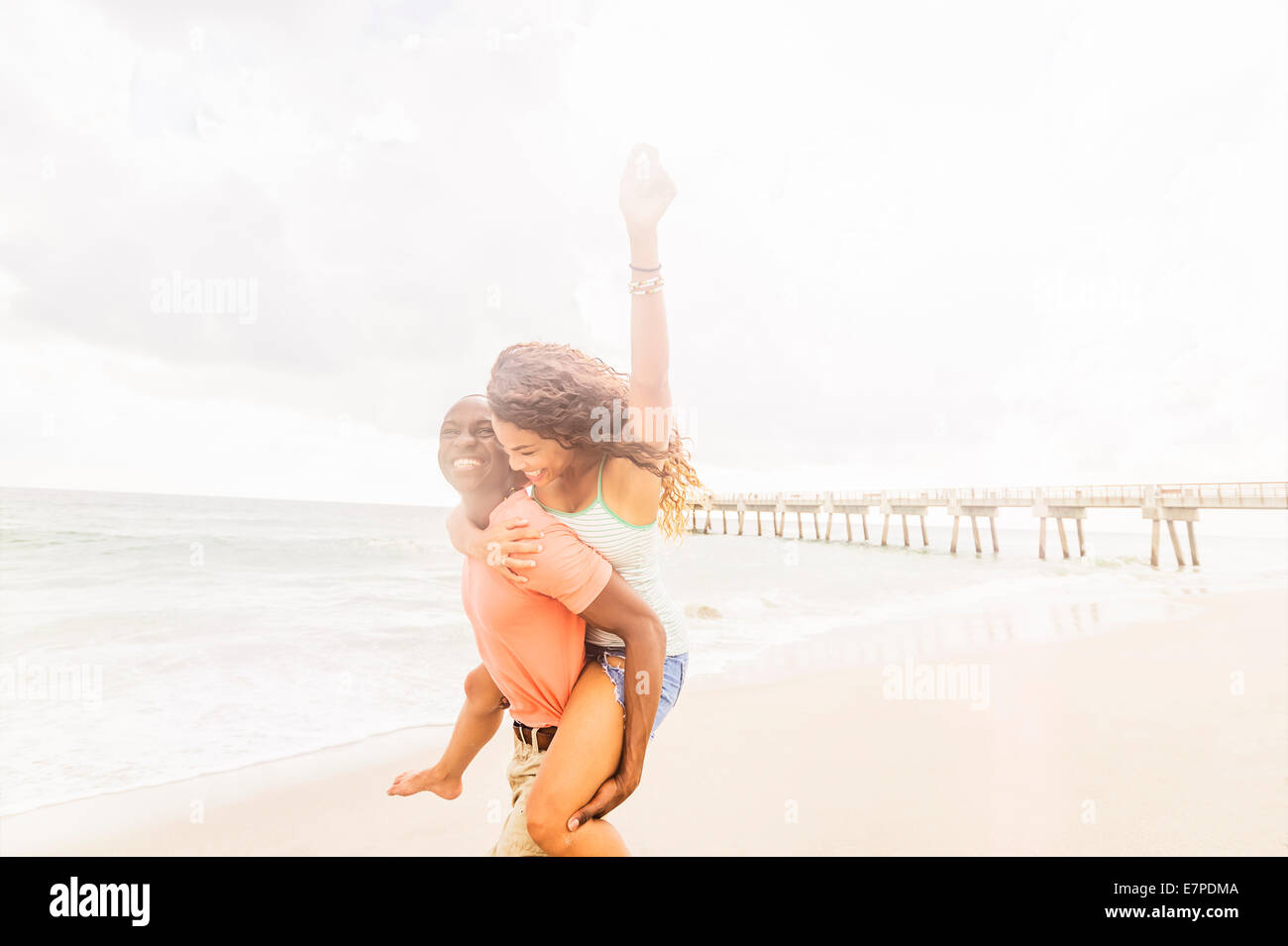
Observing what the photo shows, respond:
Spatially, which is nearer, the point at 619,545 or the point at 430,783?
the point at 619,545

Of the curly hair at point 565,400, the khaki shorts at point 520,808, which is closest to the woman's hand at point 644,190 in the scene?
the curly hair at point 565,400

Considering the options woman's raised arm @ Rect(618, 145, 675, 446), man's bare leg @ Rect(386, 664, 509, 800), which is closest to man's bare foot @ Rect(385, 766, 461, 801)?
man's bare leg @ Rect(386, 664, 509, 800)

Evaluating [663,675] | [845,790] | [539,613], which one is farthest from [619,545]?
[845,790]

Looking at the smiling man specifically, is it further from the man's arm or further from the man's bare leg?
the man's bare leg

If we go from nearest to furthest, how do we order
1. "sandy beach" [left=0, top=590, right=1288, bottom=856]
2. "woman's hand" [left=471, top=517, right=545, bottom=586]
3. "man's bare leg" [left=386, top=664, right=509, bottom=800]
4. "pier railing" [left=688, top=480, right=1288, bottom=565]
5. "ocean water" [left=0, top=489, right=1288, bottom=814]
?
"woman's hand" [left=471, top=517, right=545, bottom=586] → "man's bare leg" [left=386, top=664, right=509, bottom=800] → "sandy beach" [left=0, top=590, right=1288, bottom=856] → "ocean water" [left=0, top=489, right=1288, bottom=814] → "pier railing" [left=688, top=480, right=1288, bottom=565]

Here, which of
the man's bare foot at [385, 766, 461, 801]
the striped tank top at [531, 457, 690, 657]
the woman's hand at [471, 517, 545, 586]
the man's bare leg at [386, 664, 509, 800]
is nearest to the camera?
the woman's hand at [471, 517, 545, 586]

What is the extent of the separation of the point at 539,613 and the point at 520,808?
53cm

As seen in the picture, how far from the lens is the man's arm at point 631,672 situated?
1405mm

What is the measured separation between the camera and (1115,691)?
6.88m

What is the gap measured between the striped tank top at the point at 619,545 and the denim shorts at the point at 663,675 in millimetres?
19

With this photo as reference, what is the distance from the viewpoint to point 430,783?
2.09 meters

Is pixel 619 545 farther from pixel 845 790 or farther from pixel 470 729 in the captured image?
pixel 845 790

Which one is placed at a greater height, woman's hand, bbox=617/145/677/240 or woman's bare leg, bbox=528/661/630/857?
woman's hand, bbox=617/145/677/240

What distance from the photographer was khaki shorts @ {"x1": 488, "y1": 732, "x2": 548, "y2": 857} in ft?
4.97
